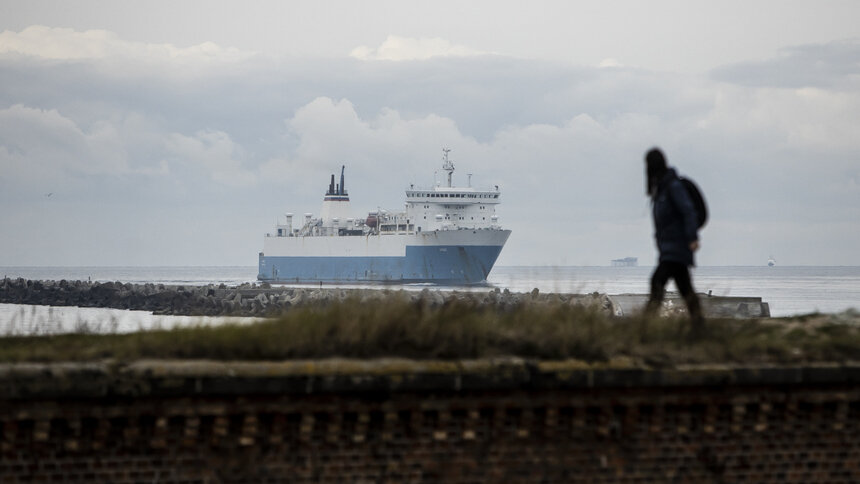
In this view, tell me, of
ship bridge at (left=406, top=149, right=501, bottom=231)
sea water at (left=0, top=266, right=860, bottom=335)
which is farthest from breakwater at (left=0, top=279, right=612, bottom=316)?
ship bridge at (left=406, top=149, right=501, bottom=231)

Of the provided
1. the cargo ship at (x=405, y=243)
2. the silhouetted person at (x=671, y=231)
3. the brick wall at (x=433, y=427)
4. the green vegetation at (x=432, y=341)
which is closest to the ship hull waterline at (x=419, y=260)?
the cargo ship at (x=405, y=243)

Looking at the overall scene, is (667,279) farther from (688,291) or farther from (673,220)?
(673,220)

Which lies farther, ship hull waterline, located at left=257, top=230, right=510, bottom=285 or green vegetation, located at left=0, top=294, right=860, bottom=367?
ship hull waterline, located at left=257, top=230, right=510, bottom=285

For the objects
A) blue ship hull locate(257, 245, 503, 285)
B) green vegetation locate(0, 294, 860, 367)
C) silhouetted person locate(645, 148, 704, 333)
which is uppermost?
blue ship hull locate(257, 245, 503, 285)

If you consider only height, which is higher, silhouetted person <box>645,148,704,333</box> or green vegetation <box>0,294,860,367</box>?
silhouetted person <box>645,148,704,333</box>

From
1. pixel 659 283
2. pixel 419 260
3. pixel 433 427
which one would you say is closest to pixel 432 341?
pixel 433 427

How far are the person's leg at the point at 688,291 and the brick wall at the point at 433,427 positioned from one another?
1.07 m

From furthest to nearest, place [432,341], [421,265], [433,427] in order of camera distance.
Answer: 1. [421,265]
2. [432,341]
3. [433,427]

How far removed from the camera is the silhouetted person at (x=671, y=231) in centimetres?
662

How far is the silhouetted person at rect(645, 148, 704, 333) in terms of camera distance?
6625 millimetres

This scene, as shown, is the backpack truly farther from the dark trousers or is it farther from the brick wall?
the brick wall

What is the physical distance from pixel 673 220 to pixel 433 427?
2.51 metres

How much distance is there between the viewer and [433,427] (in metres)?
5.12

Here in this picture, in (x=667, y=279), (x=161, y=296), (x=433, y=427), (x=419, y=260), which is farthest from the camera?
(x=419, y=260)
